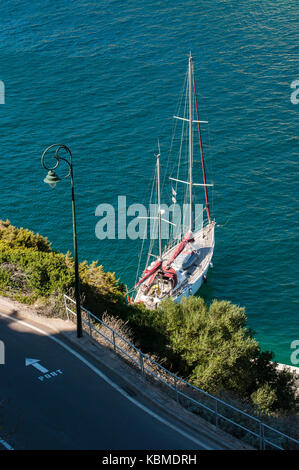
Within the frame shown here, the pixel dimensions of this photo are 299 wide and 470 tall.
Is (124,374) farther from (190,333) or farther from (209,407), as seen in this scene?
(190,333)

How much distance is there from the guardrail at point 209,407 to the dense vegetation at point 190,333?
5.26 feet

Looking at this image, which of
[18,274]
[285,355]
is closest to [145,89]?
[285,355]

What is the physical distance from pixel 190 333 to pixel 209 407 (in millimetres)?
5377

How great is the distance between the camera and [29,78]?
2530 inches

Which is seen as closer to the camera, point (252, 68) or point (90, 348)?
point (90, 348)

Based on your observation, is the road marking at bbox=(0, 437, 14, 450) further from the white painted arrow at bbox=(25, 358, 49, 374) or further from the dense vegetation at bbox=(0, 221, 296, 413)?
the dense vegetation at bbox=(0, 221, 296, 413)

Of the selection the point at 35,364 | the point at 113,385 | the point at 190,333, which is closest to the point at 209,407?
the point at 113,385

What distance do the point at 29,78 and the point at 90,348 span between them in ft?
163

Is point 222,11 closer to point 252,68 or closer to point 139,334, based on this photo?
point 252,68

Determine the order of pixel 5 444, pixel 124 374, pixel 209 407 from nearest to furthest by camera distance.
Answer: pixel 5 444
pixel 209 407
pixel 124 374

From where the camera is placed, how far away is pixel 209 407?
59.3 feet

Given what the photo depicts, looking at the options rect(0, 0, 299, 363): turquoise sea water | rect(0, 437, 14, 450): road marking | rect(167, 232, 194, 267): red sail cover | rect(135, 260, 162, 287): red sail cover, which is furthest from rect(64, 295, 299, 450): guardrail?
rect(167, 232, 194, 267): red sail cover

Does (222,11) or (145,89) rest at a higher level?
(222,11)

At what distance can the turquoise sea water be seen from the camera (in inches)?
1679
